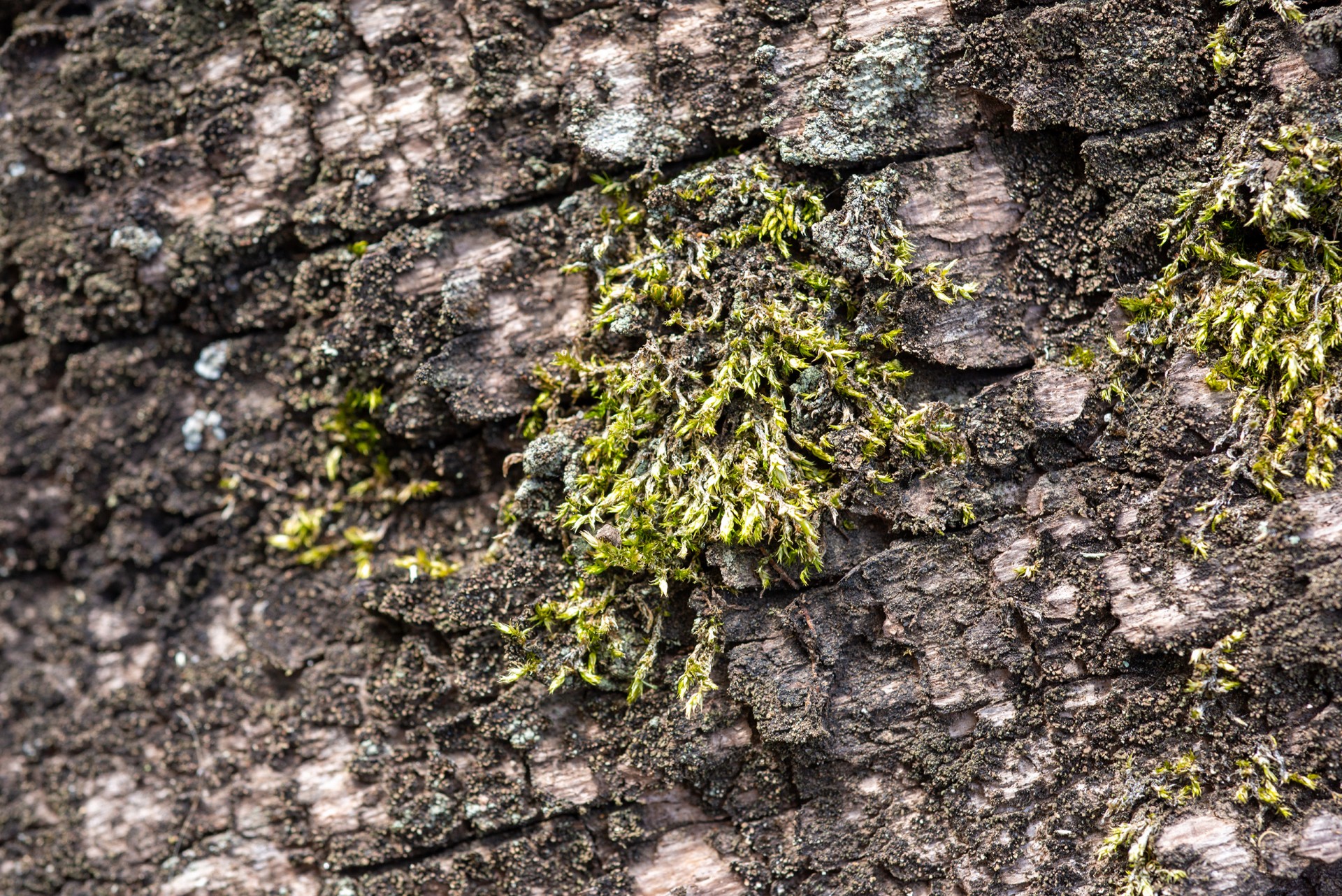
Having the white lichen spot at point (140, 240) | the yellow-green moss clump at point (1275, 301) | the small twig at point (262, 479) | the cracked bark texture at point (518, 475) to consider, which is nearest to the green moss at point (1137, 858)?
the cracked bark texture at point (518, 475)

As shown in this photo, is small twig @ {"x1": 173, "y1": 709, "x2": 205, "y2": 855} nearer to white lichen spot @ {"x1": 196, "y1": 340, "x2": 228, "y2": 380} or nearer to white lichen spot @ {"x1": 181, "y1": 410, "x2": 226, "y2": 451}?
white lichen spot @ {"x1": 181, "y1": 410, "x2": 226, "y2": 451}

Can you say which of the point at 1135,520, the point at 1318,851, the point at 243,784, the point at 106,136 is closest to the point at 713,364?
the point at 1135,520

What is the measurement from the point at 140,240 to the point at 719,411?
85.4 inches

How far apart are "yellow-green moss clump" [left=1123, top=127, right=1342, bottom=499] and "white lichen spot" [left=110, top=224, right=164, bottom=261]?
3.26 metres

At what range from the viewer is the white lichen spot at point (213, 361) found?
2.91 metres

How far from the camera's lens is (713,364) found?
2.29 metres

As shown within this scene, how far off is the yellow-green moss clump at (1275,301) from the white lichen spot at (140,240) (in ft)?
10.7

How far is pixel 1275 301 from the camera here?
2.09m

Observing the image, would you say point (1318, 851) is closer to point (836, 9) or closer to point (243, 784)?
point (836, 9)

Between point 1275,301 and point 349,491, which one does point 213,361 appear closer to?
point 349,491

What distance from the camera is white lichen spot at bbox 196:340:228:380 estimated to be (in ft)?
9.53

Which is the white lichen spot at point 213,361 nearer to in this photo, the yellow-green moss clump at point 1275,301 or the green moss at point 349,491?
the green moss at point 349,491

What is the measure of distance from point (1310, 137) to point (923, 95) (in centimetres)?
98

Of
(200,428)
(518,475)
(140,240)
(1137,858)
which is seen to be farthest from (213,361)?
(1137,858)
